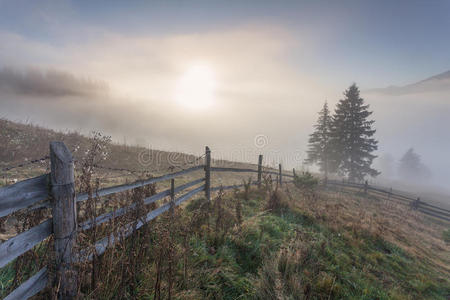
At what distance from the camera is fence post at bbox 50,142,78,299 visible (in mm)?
1972

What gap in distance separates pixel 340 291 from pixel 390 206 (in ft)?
57.9

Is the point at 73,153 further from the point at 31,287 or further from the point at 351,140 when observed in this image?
the point at 351,140

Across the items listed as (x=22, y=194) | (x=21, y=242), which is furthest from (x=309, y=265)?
(x=22, y=194)

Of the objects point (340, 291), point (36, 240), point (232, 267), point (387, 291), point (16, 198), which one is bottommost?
point (387, 291)

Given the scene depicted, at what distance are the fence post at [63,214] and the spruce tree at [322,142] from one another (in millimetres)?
30276

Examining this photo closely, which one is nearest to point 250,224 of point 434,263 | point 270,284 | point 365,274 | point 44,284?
point 270,284

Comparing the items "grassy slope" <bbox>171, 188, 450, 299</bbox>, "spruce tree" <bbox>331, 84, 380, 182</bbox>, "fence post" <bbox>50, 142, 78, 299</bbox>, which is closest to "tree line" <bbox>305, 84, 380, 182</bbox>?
"spruce tree" <bbox>331, 84, 380, 182</bbox>

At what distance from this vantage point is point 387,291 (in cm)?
400

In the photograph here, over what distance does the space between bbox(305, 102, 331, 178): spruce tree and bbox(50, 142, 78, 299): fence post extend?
30276 mm

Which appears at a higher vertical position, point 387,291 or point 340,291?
point 340,291

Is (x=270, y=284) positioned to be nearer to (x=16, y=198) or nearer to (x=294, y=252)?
(x=294, y=252)

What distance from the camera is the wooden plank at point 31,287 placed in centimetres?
176

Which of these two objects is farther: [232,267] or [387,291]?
[387,291]

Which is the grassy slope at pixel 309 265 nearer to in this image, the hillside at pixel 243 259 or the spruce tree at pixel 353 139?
the hillside at pixel 243 259
